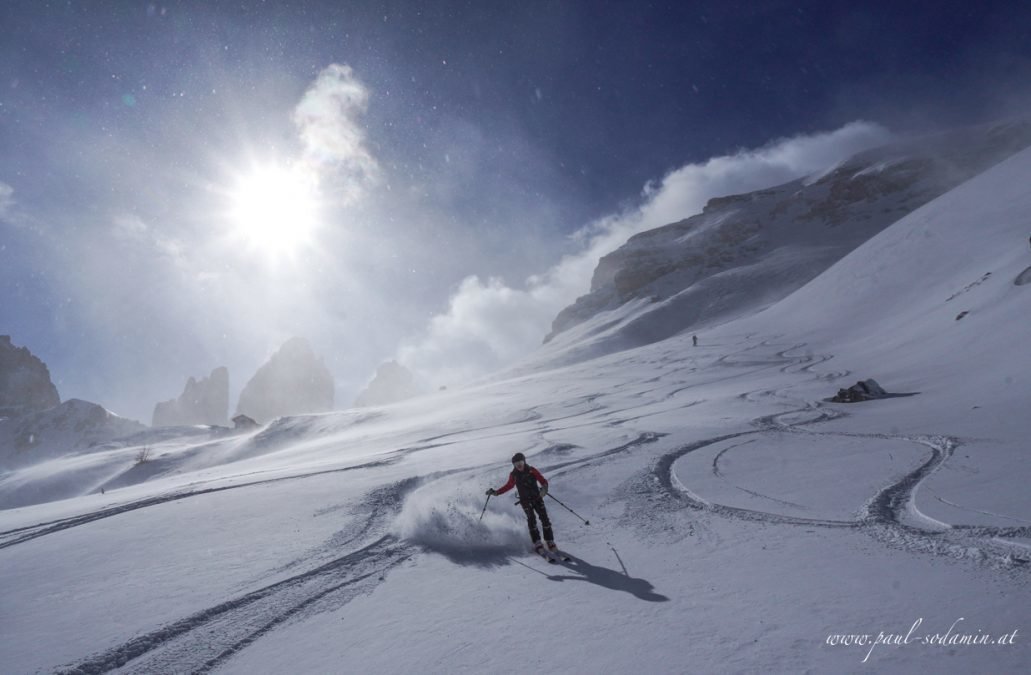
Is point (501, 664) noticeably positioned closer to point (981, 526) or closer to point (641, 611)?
point (641, 611)

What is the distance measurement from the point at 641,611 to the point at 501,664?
1.63 meters

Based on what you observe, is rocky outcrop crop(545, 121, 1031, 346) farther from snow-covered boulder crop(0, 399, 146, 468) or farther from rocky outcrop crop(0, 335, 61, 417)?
rocky outcrop crop(0, 335, 61, 417)

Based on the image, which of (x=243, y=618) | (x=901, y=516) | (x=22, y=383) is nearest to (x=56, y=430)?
(x=22, y=383)

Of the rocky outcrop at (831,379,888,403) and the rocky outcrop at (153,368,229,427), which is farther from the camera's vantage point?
the rocky outcrop at (153,368,229,427)

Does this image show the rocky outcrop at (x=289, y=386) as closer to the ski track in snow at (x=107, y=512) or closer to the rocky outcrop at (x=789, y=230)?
the rocky outcrop at (x=789, y=230)

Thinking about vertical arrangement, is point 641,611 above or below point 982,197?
below

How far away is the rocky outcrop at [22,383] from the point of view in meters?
152

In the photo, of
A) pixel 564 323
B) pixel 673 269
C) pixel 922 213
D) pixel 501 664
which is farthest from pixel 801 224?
pixel 501 664

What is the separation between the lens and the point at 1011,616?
4.21 m

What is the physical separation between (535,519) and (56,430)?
153 meters

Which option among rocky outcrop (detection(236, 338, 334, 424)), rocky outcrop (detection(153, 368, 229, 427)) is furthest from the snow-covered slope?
rocky outcrop (detection(153, 368, 229, 427))

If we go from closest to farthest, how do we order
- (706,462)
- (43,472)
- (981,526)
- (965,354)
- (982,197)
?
(981,526) → (706,462) → (965,354) → (982,197) → (43,472)

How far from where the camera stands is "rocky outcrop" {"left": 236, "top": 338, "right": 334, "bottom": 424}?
6378 inches

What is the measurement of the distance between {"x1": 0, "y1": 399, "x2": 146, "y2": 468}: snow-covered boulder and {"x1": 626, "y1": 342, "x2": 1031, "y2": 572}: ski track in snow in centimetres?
13231
